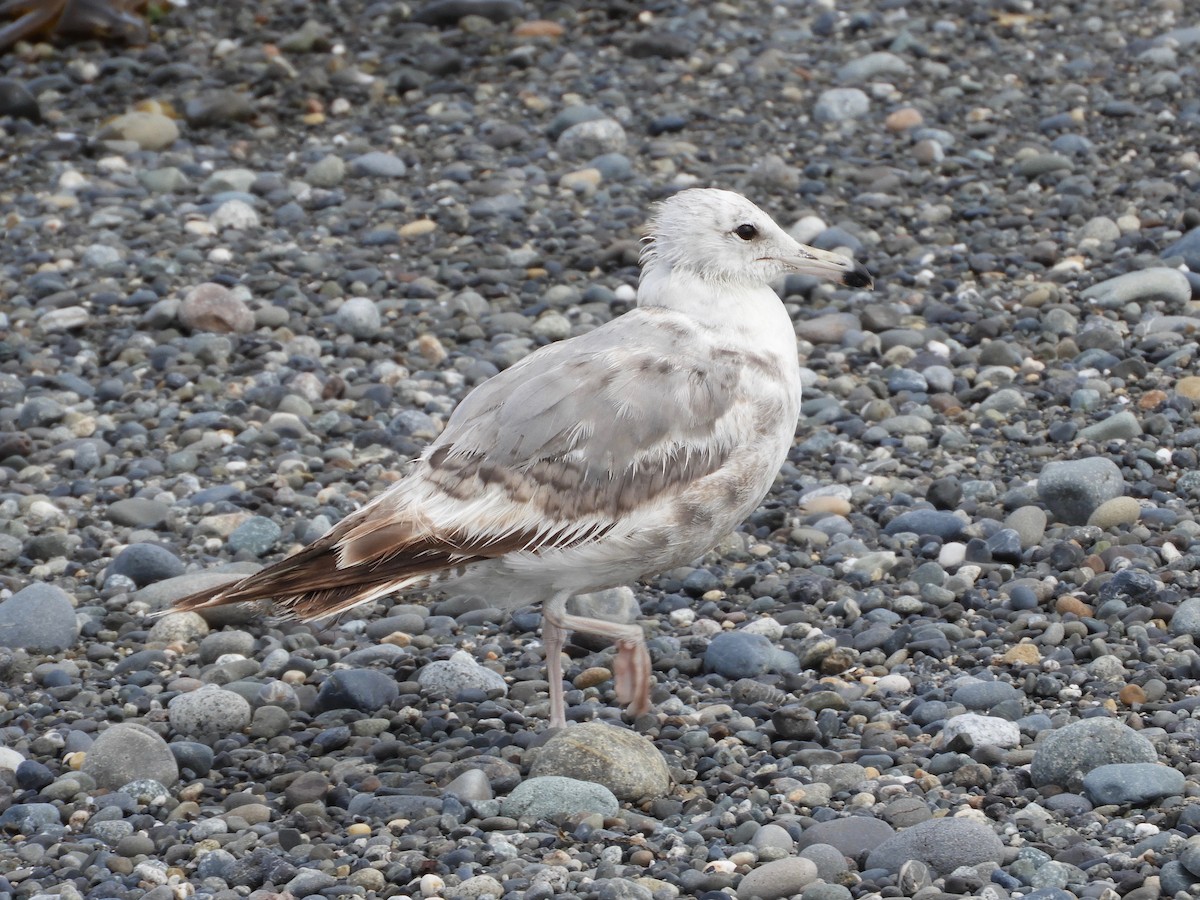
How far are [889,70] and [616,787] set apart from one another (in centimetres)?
698

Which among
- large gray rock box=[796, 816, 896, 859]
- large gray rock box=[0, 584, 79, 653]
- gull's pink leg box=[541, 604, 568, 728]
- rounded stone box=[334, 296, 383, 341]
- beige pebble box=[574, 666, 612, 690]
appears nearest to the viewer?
large gray rock box=[796, 816, 896, 859]

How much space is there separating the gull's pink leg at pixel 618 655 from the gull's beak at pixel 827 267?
1.38 m

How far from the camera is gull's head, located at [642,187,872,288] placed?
5.51 meters

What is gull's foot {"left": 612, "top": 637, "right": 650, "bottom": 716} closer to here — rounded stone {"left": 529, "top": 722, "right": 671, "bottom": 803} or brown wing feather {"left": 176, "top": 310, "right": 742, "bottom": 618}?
rounded stone {"left": 529, "top": 722, "right": 671, "bottom": 803}

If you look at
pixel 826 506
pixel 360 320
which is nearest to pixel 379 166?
pixel 360 320

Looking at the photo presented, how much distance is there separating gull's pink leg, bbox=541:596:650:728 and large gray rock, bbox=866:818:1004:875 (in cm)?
107

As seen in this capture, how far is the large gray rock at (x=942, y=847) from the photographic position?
13.9 feet

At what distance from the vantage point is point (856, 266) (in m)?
5.86

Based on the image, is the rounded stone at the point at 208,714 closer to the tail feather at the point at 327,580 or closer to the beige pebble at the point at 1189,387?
the tail feather at the point at 327,580

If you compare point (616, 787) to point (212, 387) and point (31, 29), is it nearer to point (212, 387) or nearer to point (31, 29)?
point (212, 387)

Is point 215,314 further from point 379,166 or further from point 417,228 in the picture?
point 379,166

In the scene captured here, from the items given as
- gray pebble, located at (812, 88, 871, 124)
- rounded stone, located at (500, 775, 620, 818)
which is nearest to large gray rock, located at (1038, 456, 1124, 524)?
rounded stone, located at (500, 775, 620, 818)

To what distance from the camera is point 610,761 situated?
4785 millimetres

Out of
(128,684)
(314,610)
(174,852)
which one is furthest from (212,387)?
(174,852)
